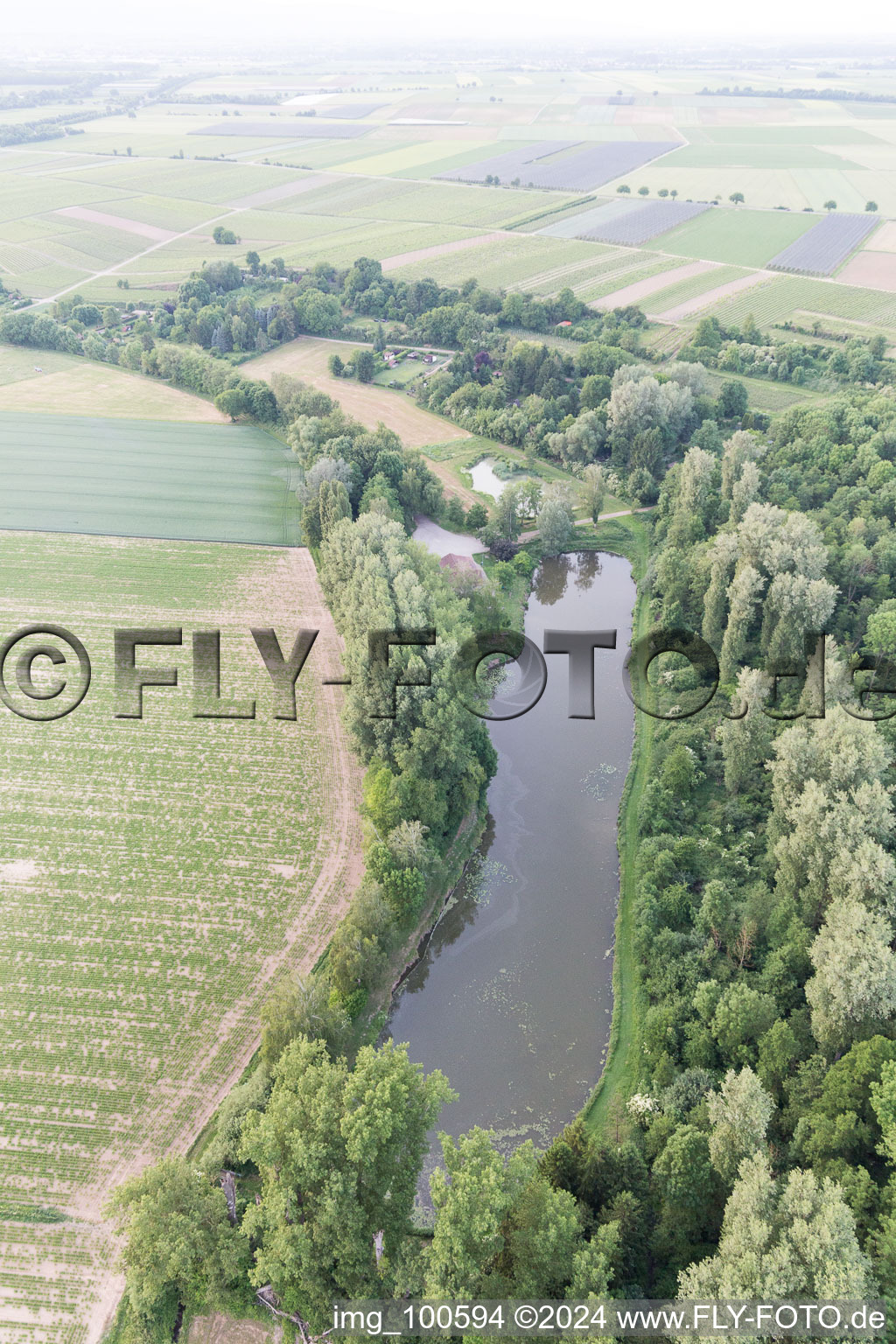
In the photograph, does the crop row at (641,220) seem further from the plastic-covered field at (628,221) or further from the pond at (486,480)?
the pond at (486,480)

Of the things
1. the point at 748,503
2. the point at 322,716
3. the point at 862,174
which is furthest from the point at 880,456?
the point at 862,174

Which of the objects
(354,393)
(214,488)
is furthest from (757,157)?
(214,488)

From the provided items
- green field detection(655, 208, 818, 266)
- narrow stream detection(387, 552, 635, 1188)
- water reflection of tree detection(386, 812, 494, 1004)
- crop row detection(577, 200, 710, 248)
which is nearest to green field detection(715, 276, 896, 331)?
green field detection(655, 208, 818, 266)

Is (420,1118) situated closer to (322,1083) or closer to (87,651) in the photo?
(322,1083)

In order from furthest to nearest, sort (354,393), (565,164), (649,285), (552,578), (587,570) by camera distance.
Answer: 1. (565,164)
2. (649,285)
3. (354,393)
4. (587,570)
5. (552,578)

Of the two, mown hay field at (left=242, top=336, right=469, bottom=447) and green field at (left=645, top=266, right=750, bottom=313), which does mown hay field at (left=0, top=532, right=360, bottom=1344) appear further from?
green field at (left=645, top=266, right=750, bottom=313)

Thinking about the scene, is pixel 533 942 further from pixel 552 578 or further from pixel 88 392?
pixel 88 392
